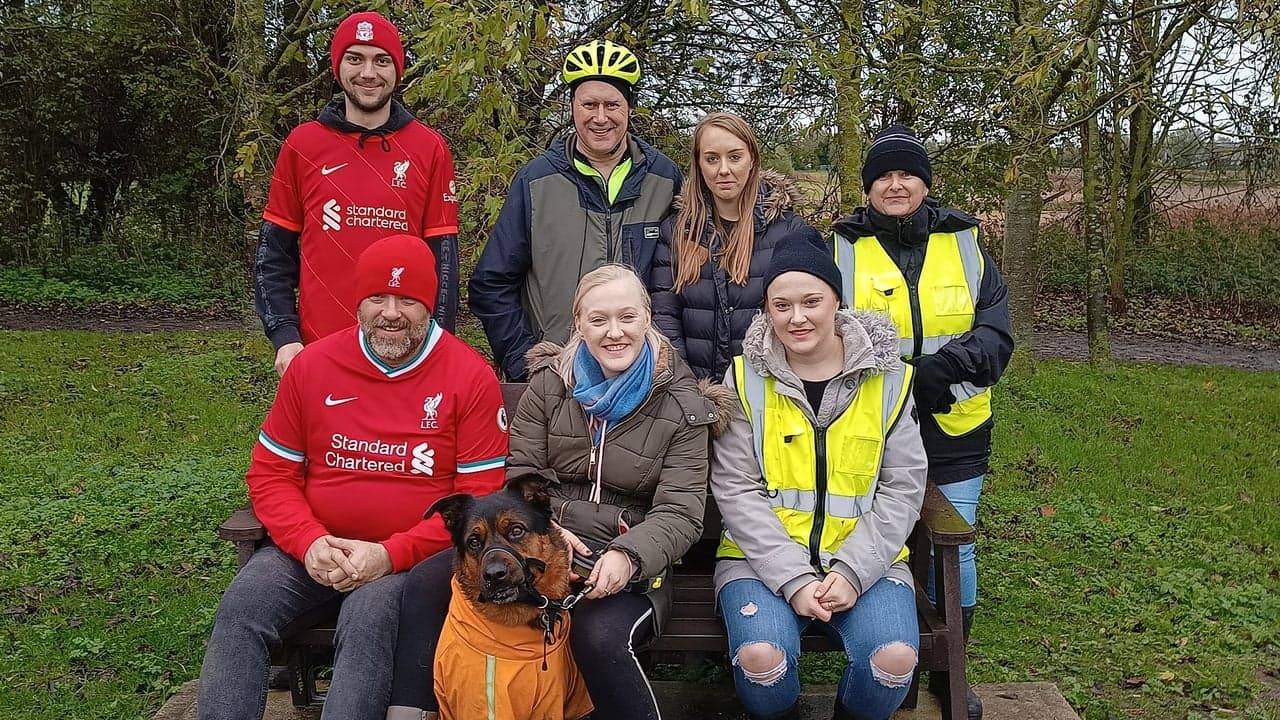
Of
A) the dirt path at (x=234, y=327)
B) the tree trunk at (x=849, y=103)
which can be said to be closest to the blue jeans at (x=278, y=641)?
the tree trunk at (x=849, y=103)

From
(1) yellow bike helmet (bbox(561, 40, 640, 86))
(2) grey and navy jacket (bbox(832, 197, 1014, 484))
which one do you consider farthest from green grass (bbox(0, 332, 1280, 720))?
(1) yellow bike helmet (bbox(561, 40, 640, 86))

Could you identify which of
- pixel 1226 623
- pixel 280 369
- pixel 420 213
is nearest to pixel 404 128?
pixel 420 213

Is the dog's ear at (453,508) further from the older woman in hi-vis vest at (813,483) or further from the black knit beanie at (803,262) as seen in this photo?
the black knit beanie at (803,262)

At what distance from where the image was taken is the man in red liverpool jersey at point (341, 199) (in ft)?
13.4

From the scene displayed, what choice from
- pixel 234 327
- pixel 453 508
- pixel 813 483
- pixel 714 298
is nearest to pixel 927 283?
pixel 714 298

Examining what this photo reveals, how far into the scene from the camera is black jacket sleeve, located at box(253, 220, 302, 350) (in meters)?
4.16

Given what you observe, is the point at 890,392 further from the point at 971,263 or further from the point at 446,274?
the point at 446,274

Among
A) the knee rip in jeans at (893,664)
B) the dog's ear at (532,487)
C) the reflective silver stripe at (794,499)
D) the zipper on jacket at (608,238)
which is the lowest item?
the knee rip in jeans at (893,664)

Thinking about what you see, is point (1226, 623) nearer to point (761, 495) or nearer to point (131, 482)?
point (761, 495)

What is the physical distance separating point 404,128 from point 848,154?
10.4 feet

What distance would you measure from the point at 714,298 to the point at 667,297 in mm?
176

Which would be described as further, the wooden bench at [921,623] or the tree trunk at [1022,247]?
the tree trunk at [1022,247]

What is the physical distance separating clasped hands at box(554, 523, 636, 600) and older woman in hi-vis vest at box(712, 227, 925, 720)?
41 cm

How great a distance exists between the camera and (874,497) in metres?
3.45
